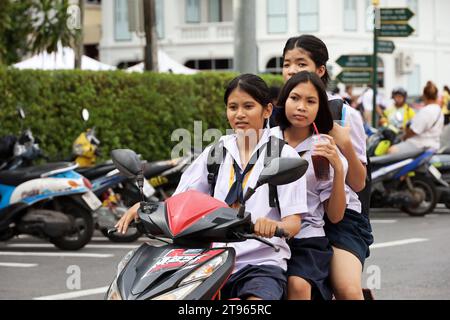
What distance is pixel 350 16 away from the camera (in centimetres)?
4703

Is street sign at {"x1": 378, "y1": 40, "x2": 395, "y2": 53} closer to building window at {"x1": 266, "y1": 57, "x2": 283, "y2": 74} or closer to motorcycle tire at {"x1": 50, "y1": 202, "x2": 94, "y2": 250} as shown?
motorcycle tire at {"x1": 50, "y1": 202, "x2": 94, "y2": 250}

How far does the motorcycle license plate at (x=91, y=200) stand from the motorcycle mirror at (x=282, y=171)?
8.57 metres

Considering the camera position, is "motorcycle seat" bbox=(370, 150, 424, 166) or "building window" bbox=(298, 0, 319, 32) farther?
"building window" bbox=(298, 0, 319, 32)

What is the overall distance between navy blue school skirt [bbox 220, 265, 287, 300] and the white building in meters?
41.9

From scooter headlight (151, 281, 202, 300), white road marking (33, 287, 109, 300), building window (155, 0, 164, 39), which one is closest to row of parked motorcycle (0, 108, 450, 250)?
white road marking (33, 287, 109, 300)

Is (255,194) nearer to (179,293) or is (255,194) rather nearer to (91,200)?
(179,293)

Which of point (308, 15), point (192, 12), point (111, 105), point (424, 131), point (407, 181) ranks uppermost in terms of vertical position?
point (192, 12)

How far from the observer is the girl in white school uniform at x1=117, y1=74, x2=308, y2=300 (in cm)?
445

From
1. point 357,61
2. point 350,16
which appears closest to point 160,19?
point 350,16

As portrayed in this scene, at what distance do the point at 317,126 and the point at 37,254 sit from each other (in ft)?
26.4

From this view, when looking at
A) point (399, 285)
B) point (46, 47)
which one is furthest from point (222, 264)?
point (46, 47)

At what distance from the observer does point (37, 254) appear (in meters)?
12.6

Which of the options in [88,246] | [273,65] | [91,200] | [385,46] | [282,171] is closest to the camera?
[282,171]

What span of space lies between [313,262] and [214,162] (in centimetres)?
61
